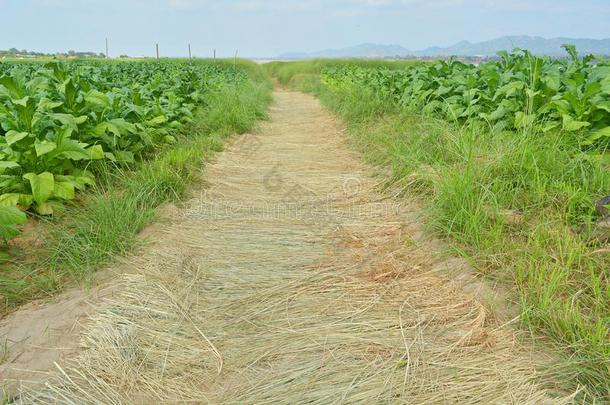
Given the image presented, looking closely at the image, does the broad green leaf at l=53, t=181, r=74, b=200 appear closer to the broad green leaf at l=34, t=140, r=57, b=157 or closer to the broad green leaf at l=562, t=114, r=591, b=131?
the broad green leaf at l=34, t=140, r=57, b=157

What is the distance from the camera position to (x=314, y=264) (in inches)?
106

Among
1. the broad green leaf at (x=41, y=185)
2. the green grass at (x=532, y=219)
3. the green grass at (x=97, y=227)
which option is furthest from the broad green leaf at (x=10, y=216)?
the green grass at (x=532, y=219)

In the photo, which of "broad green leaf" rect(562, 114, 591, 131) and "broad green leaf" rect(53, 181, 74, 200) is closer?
"broad green leaf" rect(53, 181, 74, 200)

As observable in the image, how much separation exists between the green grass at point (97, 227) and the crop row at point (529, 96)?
2.52 metres

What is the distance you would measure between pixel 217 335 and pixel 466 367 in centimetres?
106

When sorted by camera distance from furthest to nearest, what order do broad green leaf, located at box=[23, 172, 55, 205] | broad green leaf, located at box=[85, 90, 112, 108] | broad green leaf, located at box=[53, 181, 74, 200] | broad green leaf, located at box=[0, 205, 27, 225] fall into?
broad green leaf, located at box=[85, 90, 112, 108], broad green leaf, located at box=[53, 181, 74, 200], broad green leaf, located at box=[23, 172, 55, 205], broad green leaf, located at box=[0, 205, 27, 225]

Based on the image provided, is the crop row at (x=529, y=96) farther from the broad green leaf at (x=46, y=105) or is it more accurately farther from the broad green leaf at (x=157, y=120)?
the broad green leaf at (x=46, y=105)

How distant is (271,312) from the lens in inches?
88.0

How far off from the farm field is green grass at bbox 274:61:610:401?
0.05ft

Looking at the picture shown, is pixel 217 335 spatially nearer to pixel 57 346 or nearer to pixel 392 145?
pixel 57 346

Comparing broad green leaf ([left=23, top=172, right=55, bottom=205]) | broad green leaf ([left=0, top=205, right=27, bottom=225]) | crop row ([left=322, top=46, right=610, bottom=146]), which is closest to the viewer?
broad green leaf ([left=0, top=205, right=27, bottom=225])

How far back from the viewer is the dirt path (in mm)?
1689

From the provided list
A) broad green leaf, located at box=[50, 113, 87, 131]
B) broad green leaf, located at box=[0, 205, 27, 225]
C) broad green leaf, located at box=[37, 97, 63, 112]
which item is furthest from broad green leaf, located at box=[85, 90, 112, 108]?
broad green leaf, located at box=[0, 205, 27, 225]

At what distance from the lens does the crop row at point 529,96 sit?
3.51 metres
